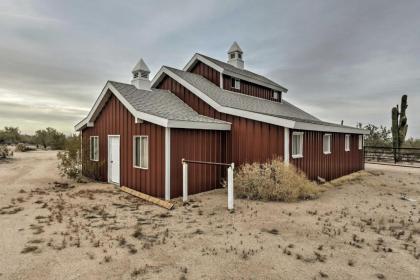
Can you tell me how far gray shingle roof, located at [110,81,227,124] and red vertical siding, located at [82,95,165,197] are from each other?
580mm

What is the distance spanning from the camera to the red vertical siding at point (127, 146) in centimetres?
926

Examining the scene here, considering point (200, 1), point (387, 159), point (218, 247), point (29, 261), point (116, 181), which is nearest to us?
point (29, 261)

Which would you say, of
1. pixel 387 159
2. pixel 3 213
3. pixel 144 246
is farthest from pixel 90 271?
pixel 387 159

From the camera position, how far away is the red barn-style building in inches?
368

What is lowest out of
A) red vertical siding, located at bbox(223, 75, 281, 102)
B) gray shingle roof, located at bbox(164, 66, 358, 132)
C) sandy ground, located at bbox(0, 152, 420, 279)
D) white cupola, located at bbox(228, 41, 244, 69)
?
sandy ground, located at bbox(0, 152, 420, 279)

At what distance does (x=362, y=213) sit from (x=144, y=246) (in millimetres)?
6398

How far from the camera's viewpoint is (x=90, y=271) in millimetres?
4043

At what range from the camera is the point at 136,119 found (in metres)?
9.84

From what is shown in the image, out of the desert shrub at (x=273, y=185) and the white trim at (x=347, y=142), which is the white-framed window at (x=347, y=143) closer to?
the white trim at (x=347, y=142)

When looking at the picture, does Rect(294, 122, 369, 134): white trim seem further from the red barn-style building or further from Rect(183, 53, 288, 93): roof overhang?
Rect(183, 53, 288, 93): roof overhang

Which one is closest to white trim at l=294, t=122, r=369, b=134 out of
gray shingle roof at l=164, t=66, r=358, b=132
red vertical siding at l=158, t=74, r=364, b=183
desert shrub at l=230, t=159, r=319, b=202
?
gray shingle roof at l=164, t=66, r=358, b=132

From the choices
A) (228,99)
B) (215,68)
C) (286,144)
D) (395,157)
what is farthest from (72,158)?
(395,157)

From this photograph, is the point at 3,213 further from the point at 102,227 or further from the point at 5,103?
the point at 5,103

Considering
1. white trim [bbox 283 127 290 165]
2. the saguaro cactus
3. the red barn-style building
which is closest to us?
the red barn-style building
